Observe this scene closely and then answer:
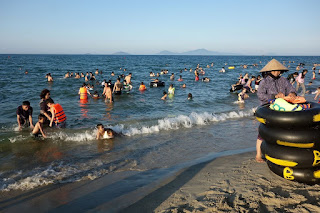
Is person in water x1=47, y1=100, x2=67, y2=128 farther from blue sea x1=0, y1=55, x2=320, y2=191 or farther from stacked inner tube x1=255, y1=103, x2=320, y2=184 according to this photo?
stacked inner tube x1=255, y1=103, x2=320, y2=184

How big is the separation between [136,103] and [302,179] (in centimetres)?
1094

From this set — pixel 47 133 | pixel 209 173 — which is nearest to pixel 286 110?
pixel 209 173

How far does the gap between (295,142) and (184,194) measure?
1.90m

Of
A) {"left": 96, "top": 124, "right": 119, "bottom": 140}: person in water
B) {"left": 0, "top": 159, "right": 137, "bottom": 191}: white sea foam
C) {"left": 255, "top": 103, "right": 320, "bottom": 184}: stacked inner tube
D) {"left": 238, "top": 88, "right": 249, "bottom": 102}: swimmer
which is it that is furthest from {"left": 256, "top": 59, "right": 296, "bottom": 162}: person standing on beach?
{"left": 238, "top": 88, "right": 249, "bottom": 102}: swimmer

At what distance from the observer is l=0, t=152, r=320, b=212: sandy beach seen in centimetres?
337

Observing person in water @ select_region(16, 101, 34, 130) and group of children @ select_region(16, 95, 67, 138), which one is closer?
group of children @ select_region(16, 95, 67, 138)

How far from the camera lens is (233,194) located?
366cm

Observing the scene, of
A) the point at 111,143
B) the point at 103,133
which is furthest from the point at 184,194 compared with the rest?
the point at 103,133

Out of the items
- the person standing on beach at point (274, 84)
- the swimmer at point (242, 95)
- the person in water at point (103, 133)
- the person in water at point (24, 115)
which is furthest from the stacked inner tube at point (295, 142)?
the swimmer at point (242, 95)

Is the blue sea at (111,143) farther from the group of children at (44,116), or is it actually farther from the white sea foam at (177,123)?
the group of children at (44,116)

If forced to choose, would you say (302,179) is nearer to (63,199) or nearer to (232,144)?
(232,144)

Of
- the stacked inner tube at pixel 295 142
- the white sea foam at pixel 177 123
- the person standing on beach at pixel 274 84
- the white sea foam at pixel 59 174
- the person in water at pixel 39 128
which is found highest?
the person standing on beach at pixel 274 84

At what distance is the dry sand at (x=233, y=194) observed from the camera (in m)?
3.29

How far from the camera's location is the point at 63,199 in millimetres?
4020
